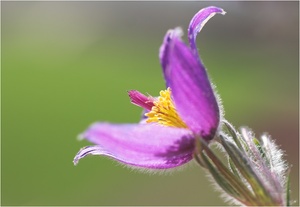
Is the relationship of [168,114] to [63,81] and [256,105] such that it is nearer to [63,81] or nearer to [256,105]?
[256,105]

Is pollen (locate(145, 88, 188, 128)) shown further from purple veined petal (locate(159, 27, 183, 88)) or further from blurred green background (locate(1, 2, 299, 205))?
blurred green background (locate(1, 2, 299, 205))

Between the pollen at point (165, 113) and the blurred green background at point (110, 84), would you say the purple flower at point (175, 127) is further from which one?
the blurred green background at point (110, 84)

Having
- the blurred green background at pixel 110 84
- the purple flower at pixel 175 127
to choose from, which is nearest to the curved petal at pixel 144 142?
the purple flower at pixel 175 127

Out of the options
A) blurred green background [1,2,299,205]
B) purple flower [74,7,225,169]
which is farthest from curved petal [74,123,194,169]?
blurred green background [1,2,299,205]

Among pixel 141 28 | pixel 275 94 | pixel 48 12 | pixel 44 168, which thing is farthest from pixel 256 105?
pixel 48 12

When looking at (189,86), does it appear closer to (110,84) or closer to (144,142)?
(144,142)
